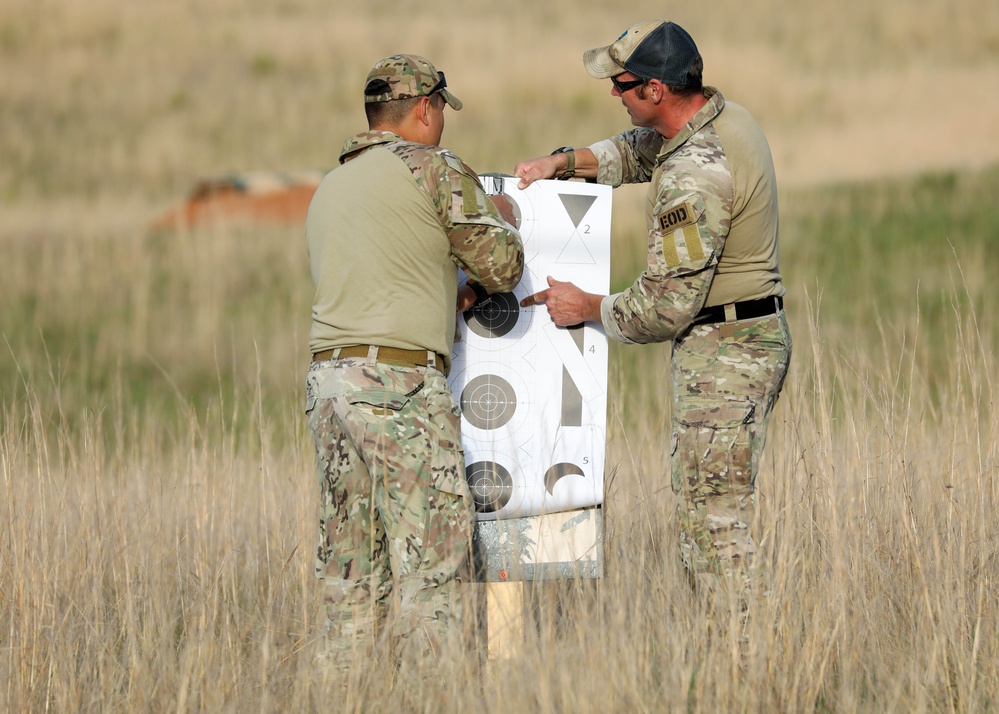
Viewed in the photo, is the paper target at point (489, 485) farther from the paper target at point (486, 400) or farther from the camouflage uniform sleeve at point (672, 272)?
the camouflage uniform sleeve at point (672, 272)

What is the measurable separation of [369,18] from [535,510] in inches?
1159

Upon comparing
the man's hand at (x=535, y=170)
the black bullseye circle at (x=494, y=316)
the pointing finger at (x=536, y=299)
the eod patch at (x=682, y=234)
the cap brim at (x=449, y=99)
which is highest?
the cap brim at (x=449, y=99)

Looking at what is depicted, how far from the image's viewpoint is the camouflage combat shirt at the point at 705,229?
12.5 ft

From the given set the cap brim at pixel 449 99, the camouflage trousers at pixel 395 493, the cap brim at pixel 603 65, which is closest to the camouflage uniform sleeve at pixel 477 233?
the cap brim at pixel 449 99

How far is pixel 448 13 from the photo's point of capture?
32656mm

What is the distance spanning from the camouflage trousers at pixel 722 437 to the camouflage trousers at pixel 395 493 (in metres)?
0.80

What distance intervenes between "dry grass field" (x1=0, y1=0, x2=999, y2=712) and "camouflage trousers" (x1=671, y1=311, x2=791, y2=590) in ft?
0.52

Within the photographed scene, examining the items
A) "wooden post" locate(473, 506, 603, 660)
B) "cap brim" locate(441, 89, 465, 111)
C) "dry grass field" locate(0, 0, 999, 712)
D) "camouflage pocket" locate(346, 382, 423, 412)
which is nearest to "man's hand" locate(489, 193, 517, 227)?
"cap brim" locate(441, 89, 465, 111)

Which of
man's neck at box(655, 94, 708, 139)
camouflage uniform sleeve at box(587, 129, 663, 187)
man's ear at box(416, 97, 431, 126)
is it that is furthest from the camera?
camouflage uniform sleeve at box(587, 129, 663, 187)

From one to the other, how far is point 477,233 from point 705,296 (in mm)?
826

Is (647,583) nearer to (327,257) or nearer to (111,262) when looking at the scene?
(327,257)

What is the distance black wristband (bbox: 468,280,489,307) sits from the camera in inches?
159

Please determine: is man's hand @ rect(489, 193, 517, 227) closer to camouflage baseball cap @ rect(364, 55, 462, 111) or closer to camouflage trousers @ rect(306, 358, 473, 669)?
camouflage baseball cap @ rect(364, 55, 462, 111)

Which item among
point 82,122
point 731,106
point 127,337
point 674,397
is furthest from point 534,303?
point 82,122
